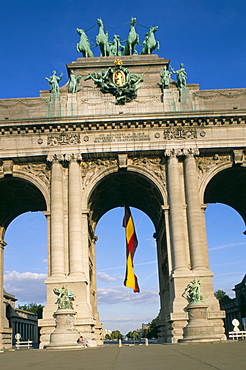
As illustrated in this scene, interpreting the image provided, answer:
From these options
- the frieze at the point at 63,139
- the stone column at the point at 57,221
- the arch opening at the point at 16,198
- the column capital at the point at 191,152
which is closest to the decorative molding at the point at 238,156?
the column capital at the point at 191,152

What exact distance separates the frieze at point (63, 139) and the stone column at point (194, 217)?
9276mm

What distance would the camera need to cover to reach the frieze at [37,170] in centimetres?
3905

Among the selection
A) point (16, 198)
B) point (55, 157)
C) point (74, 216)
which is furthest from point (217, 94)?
point (16, 198)

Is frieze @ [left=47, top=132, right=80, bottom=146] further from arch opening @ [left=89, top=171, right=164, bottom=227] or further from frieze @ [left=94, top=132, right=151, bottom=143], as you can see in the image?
arch opening @ [left=89, top=171, right=164, bottom=227]

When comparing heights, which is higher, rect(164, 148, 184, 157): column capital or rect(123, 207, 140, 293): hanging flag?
rect(164, 148, 184, 157): column capital

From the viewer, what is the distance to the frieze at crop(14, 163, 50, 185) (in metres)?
39.0

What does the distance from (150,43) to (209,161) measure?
1361 cm

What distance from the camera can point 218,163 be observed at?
39.2 metres

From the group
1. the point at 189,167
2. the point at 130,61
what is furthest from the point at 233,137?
the point at 130,61

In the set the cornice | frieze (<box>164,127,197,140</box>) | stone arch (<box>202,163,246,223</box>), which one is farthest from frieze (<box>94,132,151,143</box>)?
stone arch (<box>202,163,246,223</box>)

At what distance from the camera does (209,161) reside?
3941cm

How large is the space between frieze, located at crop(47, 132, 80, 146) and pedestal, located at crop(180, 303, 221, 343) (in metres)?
16.1

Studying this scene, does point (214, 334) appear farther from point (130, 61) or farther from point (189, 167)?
point (130, 61)

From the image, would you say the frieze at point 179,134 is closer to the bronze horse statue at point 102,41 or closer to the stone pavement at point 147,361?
the bronze horse statue at point 102,41
